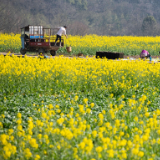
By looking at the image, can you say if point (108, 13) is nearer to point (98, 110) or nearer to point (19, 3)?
point (19, 3)

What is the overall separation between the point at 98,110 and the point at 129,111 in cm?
89

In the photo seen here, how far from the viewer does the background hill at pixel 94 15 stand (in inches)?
1857

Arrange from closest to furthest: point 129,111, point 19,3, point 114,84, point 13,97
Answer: point 129,111, point 13,97, point 114,84, point 19,3

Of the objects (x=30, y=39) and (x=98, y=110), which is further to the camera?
(x=30, y=39)

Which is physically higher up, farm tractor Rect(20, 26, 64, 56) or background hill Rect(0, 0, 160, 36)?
background hill Rect(0, 0, 160, 36)

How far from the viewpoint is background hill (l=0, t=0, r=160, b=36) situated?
47159 millimetres

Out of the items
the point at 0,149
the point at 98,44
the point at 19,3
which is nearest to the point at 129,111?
the point at 0,149

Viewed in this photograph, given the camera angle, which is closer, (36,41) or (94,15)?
(36,41)

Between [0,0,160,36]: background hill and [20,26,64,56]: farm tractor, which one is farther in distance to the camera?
[0,0,160,36]: background hill

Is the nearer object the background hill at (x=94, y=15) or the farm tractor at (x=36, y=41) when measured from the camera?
the farm tractor at (x=36, y=41)

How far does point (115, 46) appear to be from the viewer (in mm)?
19828

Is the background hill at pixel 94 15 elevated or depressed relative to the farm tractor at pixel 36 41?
elevated

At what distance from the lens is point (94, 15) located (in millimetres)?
59969

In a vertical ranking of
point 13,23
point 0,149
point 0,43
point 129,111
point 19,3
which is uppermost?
point 19,3
